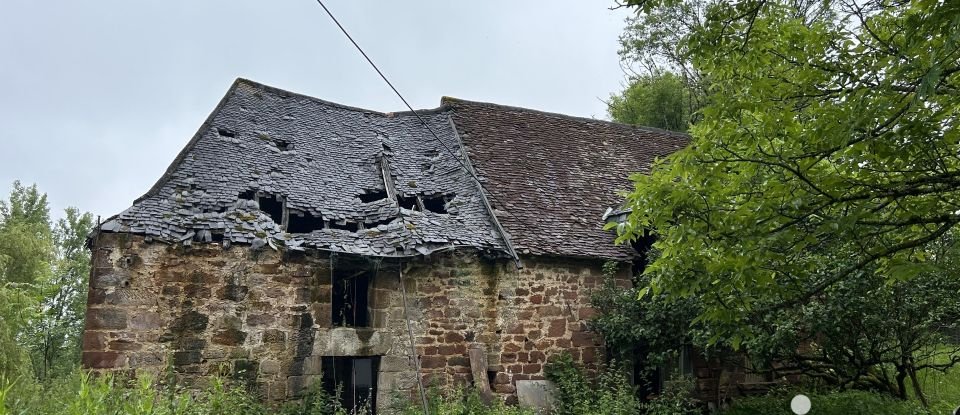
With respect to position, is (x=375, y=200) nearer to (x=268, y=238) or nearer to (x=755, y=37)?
(x=268, y=238)

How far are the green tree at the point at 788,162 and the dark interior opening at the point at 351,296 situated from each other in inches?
218

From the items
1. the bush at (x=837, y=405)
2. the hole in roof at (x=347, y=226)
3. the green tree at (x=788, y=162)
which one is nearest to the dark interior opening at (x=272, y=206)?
the hole in roof at (x=347, y=226)

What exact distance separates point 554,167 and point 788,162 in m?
9.22

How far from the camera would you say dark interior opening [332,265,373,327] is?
33.2ft

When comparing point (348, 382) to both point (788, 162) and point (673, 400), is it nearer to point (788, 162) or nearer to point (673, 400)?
point (673, 400)

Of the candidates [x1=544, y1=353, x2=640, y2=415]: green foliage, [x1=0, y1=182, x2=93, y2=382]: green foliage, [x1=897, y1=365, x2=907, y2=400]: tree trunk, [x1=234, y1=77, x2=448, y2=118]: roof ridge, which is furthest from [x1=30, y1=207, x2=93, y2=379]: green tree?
[x1=897, y1=365, x2=907, y2=400]: tree trunk

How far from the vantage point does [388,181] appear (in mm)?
11727

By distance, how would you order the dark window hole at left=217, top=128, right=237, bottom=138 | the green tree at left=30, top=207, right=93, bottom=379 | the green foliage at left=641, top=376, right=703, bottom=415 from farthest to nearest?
the green tree at left=30, top=207, right=93, bottom=379 → the dark window hole at left=217, top=128, right=237, bottom=138 → the green foliage at left=641, top=376, right=703, bottom=415

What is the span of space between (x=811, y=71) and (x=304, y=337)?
292 inches

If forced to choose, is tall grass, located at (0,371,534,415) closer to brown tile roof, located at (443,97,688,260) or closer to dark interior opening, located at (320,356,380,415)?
dark interior opening, located at (320,356,380,415)

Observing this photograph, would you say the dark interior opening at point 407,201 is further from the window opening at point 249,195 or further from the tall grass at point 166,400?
the tall grass at point 166,400

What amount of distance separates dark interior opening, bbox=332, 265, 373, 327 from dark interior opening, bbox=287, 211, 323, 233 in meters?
0.91

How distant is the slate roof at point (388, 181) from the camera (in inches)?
386

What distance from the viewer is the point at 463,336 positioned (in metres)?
10.4
